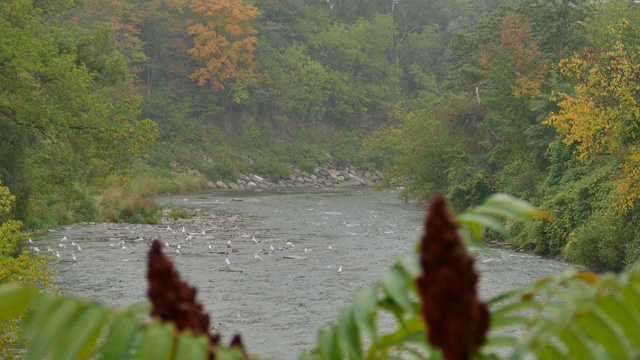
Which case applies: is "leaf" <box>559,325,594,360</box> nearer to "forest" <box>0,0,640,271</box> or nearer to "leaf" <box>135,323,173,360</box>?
"leaf" <box>135,323,173,360</box>

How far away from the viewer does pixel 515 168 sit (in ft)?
100

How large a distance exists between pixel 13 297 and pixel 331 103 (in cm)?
6923

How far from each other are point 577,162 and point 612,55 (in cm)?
692

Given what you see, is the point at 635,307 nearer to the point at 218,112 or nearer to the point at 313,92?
the point at 218,112

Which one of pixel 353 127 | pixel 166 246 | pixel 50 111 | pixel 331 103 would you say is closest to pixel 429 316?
pixel 50 111

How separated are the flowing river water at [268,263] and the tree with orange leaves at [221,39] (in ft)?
88.9

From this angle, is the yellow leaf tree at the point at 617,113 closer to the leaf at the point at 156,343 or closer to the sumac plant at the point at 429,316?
the sumac plant at the point at 429,316

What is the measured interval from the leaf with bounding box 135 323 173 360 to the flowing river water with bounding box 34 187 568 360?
9052mm

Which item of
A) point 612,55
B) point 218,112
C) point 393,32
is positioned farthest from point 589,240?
point 393,32

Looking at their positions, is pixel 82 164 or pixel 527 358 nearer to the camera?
pixel 527 358

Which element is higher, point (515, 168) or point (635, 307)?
point (635, 307)

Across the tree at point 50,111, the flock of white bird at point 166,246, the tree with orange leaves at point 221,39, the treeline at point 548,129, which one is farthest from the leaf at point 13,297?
the tree with orange leaves at point 221,39

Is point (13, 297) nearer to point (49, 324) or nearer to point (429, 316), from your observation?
point (49, 324)

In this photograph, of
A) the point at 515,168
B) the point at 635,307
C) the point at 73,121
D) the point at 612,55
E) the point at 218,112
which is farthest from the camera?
the point at 218,112
